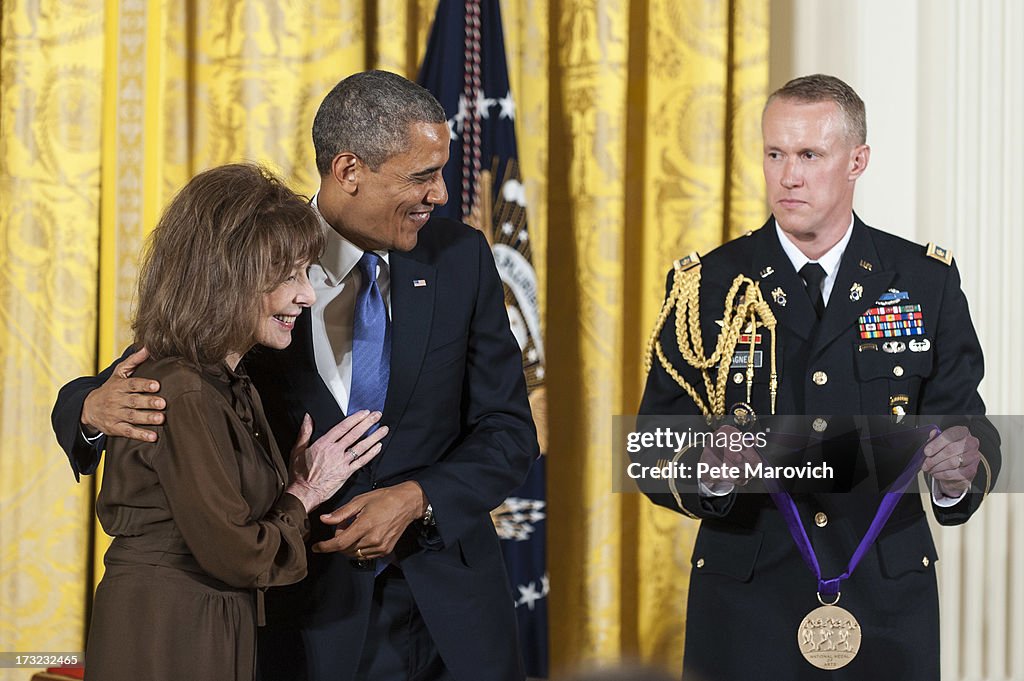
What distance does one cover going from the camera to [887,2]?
3.78 meters

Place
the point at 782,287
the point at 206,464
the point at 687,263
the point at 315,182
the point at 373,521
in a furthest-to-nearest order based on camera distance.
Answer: the point at 315,182 → the point at 687,263 → the point at 782,287 → the point at 373,521 → the point at 206,464

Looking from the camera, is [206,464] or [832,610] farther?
[832,610]

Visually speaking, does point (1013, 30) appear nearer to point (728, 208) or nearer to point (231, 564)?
point (728, 208)

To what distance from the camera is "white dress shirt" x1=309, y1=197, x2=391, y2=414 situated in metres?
2.06

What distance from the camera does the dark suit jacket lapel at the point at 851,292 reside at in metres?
2.23

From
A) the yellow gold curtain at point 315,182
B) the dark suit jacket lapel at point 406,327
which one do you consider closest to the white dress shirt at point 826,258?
the dark suit jacket lapel at point 406,327

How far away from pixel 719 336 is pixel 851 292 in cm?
27

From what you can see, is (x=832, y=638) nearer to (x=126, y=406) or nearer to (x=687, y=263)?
(x=687, y=263)

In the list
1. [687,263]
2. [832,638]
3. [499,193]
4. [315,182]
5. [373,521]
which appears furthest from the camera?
[315,182]

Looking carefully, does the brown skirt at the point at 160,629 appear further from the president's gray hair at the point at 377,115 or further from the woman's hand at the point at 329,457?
the president's gray hair at the point at 377,115

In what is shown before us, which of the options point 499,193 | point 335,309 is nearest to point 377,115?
point 335,309

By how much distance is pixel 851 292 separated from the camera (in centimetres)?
224

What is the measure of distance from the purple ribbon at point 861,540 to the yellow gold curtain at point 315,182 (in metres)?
1.62

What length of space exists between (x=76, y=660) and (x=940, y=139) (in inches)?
126
